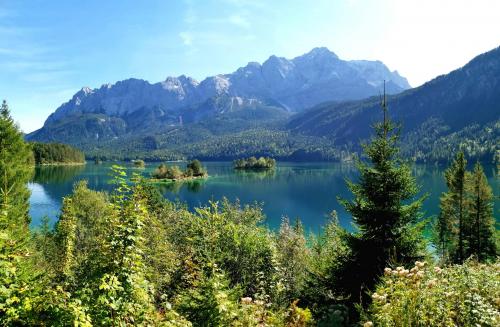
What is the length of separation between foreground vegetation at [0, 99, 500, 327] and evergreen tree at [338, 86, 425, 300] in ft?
0.14

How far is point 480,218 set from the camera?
37.2m

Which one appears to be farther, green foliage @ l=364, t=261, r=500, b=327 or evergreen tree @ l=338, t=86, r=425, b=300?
evergreen tree @ l=338, t=86, r=425, b=300

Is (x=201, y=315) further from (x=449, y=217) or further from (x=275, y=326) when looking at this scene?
(x=449, y=217)

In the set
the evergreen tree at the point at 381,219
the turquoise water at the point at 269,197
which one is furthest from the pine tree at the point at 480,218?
the evergreen tree at the point at 381,219

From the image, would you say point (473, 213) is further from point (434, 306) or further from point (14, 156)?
point (14, 156)

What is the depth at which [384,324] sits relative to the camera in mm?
6930

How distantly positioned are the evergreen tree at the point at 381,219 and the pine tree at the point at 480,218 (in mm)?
26837

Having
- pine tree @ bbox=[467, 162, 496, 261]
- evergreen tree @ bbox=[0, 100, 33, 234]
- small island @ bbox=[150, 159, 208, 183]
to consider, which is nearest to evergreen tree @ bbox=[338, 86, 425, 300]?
evergreen tree @ bbox=[0, 100, 33, 234]

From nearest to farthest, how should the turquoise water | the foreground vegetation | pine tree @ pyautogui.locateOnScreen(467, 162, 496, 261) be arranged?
1. the foreground vegetation
2. pine tree @ pyautogui.locateOnScreen(467, 162, 496, 261)
3. the turquoise water

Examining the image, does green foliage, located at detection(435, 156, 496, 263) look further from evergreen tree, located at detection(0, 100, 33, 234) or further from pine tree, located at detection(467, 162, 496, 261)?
evergreen tree, located at detection(0, 100, 33, 234)

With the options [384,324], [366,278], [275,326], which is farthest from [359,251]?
[384,324]

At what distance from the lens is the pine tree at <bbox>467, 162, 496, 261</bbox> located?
36.8m

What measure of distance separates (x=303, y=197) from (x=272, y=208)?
20690 mm

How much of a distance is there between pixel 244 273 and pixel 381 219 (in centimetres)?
663
